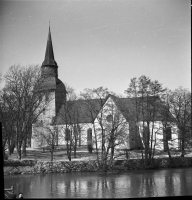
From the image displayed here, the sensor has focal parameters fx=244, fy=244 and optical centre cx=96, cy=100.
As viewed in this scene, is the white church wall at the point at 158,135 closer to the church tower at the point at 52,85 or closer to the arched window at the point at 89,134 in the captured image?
the arched window at the point at 89,134

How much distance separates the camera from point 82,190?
7.51 m

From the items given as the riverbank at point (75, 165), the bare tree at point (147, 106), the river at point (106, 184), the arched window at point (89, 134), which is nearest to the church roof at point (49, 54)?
the bare tree at point (147, 106)

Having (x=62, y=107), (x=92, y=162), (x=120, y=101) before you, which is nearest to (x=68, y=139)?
(x=62, y=107)

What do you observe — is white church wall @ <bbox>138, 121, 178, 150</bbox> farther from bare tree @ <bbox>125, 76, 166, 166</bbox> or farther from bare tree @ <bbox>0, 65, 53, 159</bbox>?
bare tree @ <bbox>0, 65, 53, 159</bbox>

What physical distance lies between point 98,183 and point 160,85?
5220 millimetres

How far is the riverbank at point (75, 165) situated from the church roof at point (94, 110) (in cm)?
204

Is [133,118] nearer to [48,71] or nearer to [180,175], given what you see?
[180,175]

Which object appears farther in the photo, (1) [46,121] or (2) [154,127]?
(1) [46,121]

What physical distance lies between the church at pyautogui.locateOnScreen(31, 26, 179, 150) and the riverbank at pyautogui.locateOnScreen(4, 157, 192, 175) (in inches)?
30.8

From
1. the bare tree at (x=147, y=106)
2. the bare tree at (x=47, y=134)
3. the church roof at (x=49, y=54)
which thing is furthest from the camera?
the bare tree at (x=47, y=134)

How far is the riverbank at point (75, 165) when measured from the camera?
10164 millimetres

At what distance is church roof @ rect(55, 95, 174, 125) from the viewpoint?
1148 centimetres

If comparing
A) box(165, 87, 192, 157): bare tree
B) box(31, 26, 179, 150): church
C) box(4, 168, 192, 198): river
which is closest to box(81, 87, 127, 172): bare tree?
box(31, 26, 179, 150): church

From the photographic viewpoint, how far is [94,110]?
12430 millimetres
